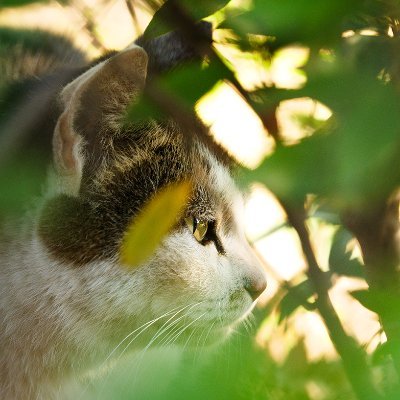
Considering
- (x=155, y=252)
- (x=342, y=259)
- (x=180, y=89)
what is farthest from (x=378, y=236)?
(x=155, y=252)

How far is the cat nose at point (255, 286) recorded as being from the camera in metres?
0.76

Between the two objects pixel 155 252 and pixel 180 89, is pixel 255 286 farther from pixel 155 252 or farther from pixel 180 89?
pixel 180 89

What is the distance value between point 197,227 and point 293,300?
0.35 meters

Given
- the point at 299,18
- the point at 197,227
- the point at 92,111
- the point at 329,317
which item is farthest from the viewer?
the point at 197,227

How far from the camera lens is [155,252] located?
2.38ft

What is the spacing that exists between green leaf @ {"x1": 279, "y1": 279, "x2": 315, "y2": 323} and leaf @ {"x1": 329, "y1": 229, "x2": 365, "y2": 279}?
0.02 meters

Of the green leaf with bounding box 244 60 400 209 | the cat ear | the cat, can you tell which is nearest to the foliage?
the green leaf with bounding box 244 60 400 209

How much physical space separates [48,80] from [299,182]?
58 cm

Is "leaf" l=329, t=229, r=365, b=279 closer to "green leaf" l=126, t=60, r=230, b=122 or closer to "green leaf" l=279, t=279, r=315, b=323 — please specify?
"green leaf" l=279, t=279, r=315, b=323

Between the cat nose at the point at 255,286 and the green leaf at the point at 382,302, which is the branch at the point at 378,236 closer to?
the green leaf at the point at 382,302

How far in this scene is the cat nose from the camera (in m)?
0.76

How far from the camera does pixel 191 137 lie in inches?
29.0

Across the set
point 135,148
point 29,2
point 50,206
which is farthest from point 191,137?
point 29,2

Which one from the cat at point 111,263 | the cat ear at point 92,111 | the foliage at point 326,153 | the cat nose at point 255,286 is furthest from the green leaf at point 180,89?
the cat nose at point 255,286
